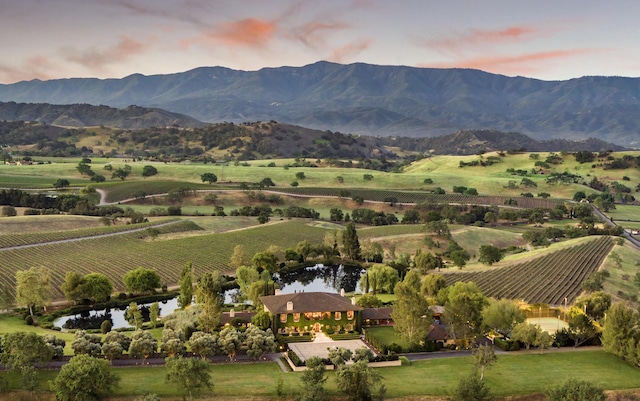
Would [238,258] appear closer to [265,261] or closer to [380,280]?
[265,261]

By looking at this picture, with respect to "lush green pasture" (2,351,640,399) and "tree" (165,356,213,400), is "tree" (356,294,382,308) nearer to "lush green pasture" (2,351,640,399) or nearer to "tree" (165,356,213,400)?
"lush green pasture" (2,351,640,399)

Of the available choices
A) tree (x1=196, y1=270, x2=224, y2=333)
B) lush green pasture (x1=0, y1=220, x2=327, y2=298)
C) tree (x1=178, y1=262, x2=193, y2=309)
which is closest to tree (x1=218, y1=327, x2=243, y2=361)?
tree (x1=196, y1=270, x2=224, y2=333)

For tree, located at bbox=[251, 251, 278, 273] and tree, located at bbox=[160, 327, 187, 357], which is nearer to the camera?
tree, located at bbox=[160, 327, 187, 357]

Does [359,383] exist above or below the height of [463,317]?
below

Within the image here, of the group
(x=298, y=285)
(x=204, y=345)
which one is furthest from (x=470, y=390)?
(x=298, y=285)

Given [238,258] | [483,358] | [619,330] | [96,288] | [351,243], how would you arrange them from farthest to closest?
[351,243]
[238,258]
[96,288]
[619,330]
[483,358]

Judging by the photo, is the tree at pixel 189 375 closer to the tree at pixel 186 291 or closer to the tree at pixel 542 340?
the tree at pixel 186 291

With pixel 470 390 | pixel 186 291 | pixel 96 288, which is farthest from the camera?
pixel 96 288
